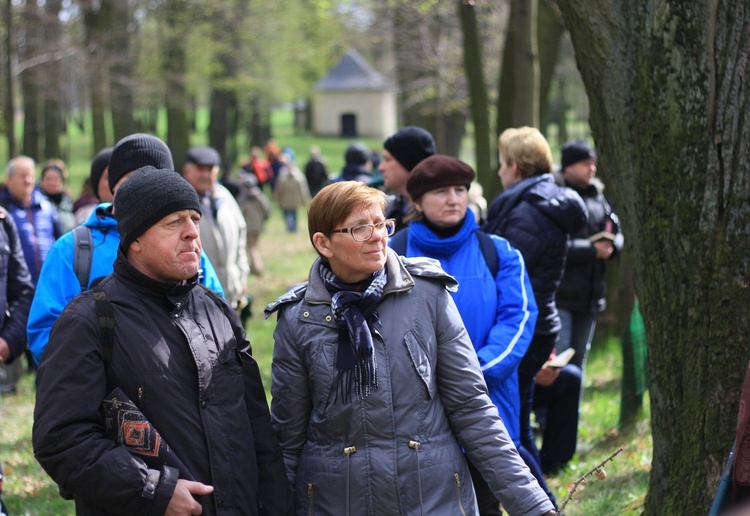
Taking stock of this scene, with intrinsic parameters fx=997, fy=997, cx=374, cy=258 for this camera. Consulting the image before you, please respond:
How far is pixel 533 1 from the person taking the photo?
10.9m

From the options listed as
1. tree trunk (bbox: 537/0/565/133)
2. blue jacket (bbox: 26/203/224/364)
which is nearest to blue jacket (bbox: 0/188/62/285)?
blue jacket (bbox: 26/203/224/364)

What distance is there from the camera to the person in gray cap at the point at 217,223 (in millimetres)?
7512

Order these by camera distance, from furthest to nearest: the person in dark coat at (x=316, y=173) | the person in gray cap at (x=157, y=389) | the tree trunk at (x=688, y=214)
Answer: the person in dark coat at (x=316, y=173), the tree trunk at (x=688, y=214), the person in gray cap at (x=157, y=389)

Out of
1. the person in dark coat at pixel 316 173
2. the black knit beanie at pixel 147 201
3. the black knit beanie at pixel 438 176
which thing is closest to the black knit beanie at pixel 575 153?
the black knit beanie at pixel 438 176

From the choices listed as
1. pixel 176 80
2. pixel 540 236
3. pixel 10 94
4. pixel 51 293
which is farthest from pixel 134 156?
pixel 176 80

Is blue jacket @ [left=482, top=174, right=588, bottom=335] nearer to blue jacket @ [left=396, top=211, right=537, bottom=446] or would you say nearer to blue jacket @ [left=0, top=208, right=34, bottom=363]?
blue jacket @ [left=396, top=211, right=537, bottom=446]

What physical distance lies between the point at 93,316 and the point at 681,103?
2510 mm

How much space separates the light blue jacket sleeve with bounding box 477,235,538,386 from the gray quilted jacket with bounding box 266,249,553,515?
0.84 metres

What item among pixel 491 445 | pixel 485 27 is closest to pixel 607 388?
pixel 491 445

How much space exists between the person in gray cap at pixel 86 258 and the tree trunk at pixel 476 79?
8216 mm

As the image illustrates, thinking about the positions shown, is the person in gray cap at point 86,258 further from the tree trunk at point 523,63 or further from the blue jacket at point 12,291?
the tree trunk at point 523,63

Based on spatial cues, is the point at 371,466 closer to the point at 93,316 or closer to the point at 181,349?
the point at 181,349

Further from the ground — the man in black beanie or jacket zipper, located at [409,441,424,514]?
the man in black beanie

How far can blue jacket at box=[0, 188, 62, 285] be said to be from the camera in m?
9.16
